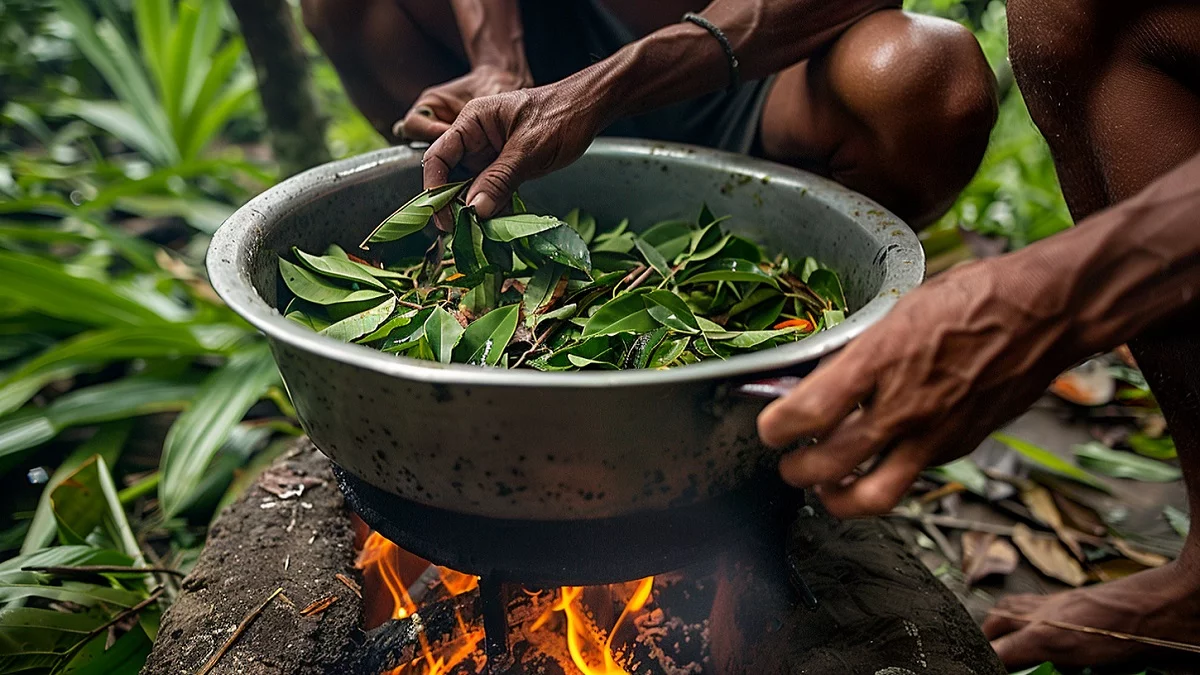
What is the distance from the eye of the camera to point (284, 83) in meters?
2.39

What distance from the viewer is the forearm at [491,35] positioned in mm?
1449

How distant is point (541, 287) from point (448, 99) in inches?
14.9

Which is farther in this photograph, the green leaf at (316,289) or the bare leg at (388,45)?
the bare leg at (388,45)

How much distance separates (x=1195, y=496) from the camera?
1.27m

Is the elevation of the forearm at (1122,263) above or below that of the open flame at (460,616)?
above

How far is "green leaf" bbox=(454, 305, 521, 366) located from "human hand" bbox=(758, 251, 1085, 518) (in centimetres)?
37

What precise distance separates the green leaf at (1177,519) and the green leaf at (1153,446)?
166 millimetres

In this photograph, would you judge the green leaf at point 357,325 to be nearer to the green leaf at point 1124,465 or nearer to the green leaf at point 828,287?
the green leaf at point 828,287

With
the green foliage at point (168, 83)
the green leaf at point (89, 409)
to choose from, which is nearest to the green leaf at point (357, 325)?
the green leaf at point (89, 409)

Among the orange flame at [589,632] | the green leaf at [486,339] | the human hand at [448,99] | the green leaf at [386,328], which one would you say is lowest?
the orange flame at [589,632]

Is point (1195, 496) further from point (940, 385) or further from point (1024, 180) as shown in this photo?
point (1024, 180)

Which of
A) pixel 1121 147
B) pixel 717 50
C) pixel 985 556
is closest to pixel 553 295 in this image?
pixel 717 50

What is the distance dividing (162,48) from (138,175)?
0.45 m

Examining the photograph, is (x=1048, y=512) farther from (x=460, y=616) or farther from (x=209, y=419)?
(x=209, y=419)
